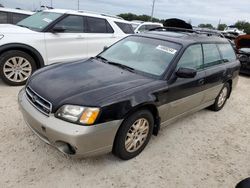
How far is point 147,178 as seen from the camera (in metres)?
2.83

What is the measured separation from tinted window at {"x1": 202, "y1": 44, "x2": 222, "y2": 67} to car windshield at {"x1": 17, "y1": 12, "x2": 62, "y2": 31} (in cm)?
353

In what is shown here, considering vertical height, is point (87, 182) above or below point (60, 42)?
below

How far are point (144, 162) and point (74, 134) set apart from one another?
1.12m

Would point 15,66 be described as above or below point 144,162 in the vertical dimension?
above

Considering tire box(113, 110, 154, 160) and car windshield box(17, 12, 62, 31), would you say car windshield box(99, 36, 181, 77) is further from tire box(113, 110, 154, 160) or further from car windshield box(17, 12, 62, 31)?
car windshield box(17, 12, 62, 31)

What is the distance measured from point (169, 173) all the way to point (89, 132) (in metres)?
1.19

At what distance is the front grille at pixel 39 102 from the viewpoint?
263 cm

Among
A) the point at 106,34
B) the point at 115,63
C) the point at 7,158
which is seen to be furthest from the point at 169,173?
the point at 106,34

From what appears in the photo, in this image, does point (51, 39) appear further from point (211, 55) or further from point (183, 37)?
point (211, 55)

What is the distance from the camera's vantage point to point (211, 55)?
4.29 metres

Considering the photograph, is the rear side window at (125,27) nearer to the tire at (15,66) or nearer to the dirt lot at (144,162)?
the tire at (15,66)

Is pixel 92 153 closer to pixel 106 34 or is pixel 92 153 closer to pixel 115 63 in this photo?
pixel 115 63

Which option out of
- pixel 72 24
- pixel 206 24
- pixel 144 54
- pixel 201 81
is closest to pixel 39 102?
pixel 144 54

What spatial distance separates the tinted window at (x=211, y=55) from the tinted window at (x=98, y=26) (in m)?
3.07
